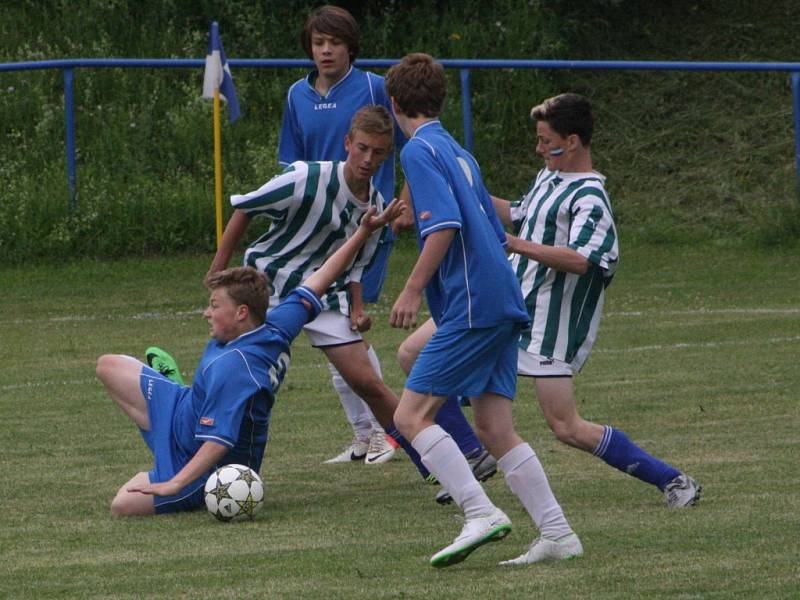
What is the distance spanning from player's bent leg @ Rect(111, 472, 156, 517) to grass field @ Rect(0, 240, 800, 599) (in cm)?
8

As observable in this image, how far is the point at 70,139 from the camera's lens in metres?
15.9

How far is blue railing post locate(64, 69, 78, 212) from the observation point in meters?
15.9

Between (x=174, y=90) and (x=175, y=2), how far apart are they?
7.10 feet

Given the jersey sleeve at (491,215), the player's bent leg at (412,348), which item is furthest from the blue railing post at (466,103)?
the jersey sleeve at (491,215)

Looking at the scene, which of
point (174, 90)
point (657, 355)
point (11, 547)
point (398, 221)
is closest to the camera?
point (11, 547)

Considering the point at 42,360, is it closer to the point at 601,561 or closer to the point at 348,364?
the point at 348,364

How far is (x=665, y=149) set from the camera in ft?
60.2

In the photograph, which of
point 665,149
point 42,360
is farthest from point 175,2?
point 42,360

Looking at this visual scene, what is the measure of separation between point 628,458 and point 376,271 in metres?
1.68

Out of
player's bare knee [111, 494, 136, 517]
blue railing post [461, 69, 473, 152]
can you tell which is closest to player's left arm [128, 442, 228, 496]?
player's bare knee [111, 494, 136, 517]

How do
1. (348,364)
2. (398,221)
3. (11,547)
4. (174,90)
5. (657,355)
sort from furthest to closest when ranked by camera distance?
(174,90), (657,355), (348,364), (398,221), (11,547)

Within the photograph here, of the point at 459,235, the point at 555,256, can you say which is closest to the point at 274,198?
the point at 555,256

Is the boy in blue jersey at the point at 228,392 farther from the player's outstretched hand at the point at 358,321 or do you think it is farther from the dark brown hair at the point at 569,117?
the dark brown hair at the point at 569,117

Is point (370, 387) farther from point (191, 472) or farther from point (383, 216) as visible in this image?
point (383, 216)
